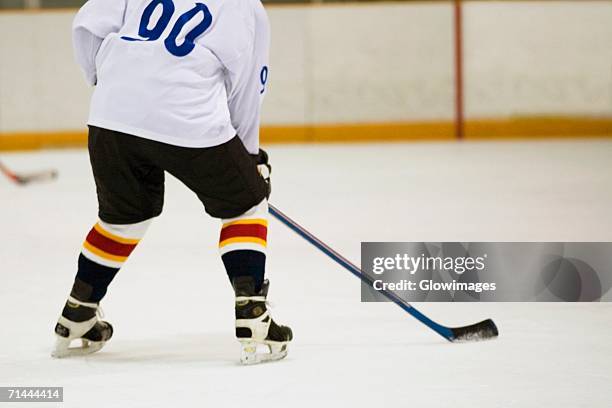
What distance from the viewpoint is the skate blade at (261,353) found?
2537mm

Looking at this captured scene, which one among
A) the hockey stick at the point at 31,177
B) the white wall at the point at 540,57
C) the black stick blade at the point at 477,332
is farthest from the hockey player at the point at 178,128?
the white wall at the point at 540,57

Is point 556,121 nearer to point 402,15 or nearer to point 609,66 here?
point 609,66

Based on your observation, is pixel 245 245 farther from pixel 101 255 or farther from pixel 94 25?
pixel 94 25

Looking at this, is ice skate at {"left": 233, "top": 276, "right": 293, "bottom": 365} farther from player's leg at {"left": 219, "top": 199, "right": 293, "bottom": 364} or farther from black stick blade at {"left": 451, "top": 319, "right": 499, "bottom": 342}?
black stick blade at {"left": 451, "top": 319, "right": 499, "bottom": 342}

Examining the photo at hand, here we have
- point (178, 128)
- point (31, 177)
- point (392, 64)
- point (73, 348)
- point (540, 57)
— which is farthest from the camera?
point (392, 64)

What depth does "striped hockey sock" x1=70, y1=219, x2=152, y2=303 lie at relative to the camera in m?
2.62

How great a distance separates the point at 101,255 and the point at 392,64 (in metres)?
6.91

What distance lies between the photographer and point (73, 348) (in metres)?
2.71

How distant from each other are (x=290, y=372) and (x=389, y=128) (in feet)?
23.1

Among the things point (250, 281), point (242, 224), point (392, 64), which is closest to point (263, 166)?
point (242, 224)

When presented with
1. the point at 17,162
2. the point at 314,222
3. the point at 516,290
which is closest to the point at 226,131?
the point at 516,290

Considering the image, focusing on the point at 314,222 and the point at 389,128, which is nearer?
the point at 314,222

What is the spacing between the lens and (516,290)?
3.29 m

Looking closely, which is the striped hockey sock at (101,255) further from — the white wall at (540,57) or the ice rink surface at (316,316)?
the white wall at (540,57)
